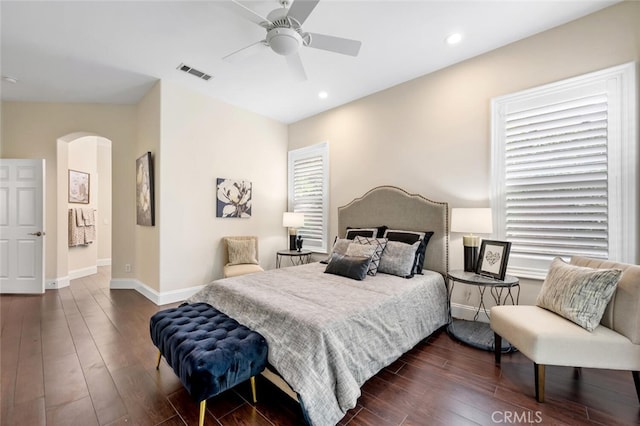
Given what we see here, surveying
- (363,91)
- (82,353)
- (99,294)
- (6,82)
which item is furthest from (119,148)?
(363,91)

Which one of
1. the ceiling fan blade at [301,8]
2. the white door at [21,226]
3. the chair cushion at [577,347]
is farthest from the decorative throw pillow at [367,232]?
the white door at [21,226]

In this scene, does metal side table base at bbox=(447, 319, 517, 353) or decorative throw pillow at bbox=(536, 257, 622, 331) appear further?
metal side table base at bbox=(447, 319, 517, 353)

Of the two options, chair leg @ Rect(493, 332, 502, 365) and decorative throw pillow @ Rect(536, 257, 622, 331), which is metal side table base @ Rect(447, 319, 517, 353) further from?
decorative throw pillow @ Rect(536, 257, 622, 331)

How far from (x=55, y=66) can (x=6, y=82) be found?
3.77ft

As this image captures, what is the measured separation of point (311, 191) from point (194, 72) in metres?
2.61

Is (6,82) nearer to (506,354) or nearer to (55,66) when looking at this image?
(55,66)

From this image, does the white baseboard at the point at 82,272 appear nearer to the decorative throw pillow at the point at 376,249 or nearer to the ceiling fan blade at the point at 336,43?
the decorative throw pillow at the point at 376,249

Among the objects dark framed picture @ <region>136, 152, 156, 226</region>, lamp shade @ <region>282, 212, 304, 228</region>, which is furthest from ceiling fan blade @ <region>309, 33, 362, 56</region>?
dark framed picture @ <region>136, 152, 156, 226</region>

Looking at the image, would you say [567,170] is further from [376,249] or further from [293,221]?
[293,221]

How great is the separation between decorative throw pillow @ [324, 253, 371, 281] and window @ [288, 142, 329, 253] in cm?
166

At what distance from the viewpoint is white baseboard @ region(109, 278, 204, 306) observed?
3.90 metres

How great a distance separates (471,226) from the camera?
9.44 feet

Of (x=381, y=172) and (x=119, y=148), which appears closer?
(x=381, y=172)

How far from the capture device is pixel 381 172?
4.12 m
